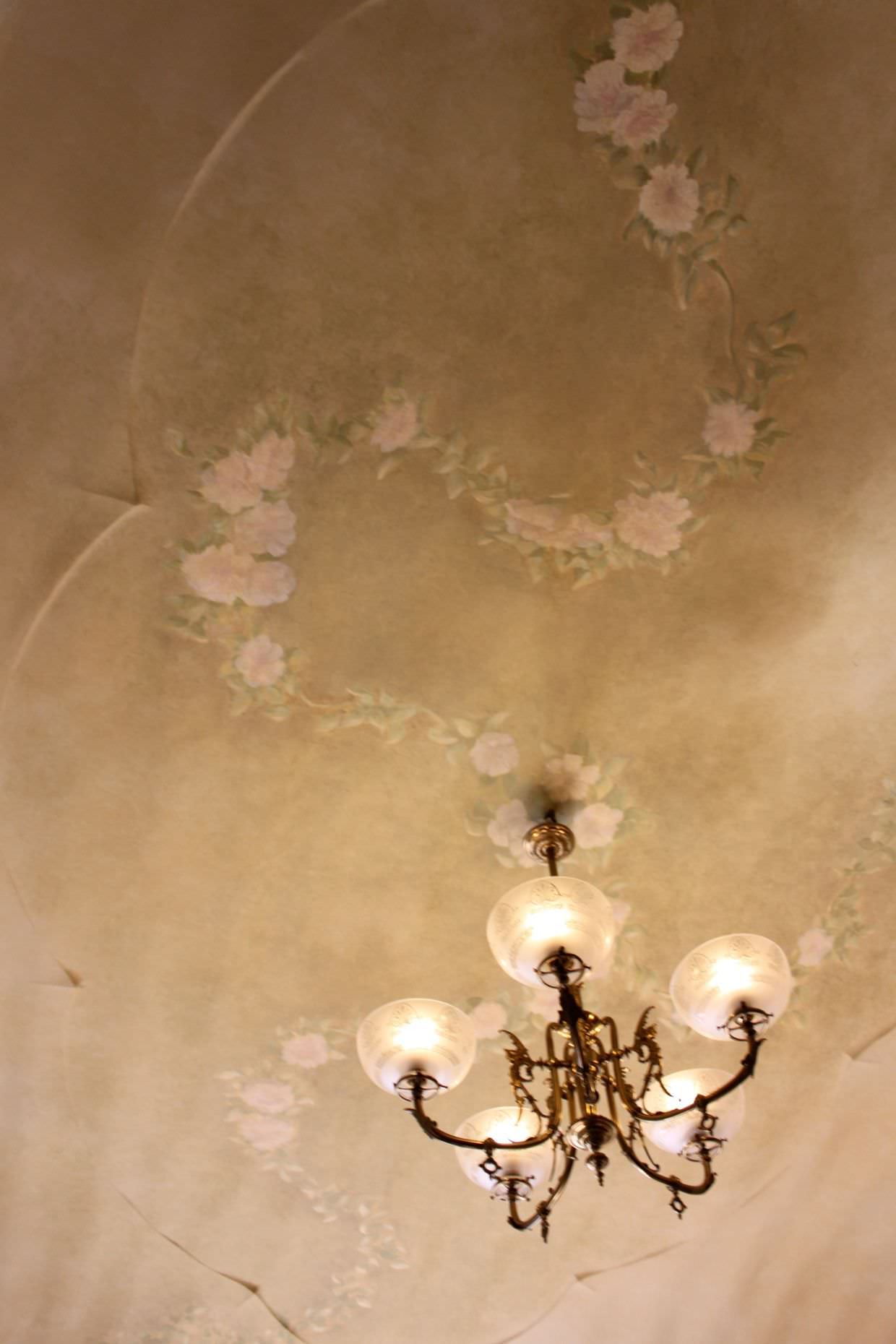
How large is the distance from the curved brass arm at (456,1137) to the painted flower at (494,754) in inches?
33.7

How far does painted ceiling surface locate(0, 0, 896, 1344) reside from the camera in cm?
237

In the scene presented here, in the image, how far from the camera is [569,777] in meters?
3.15

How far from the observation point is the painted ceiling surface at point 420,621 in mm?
2371

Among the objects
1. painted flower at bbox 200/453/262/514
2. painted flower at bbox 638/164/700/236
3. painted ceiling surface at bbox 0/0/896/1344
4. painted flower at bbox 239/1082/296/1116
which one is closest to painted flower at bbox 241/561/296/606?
painted ceiling surface at bbox 0/0/896/1344

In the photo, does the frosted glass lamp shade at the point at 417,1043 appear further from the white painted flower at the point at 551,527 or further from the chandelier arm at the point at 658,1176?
the white painted flower at the point at 551,527

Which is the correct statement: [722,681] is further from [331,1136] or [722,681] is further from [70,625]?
[331,1136]

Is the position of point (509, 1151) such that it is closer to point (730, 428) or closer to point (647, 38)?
point (730, 428)

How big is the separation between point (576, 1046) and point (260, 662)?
1.19m

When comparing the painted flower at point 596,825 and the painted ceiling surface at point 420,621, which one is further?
the painted flower at point 596,825

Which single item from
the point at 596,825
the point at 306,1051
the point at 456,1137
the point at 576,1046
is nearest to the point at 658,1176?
the point at 576,1046

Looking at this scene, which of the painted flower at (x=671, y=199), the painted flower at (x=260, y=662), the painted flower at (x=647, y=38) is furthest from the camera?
the painted flower at (x=260, y=662)

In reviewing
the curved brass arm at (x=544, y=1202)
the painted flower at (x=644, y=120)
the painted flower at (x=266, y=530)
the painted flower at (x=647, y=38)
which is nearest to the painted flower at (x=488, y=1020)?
the curved brass arm at (x=544, y=1202)

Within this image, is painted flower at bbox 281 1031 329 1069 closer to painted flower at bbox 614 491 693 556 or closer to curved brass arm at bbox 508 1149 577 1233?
curved brass arm at bbox 508 1149 577 1233

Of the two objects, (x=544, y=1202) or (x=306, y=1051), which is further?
(x=306, y=1051)
